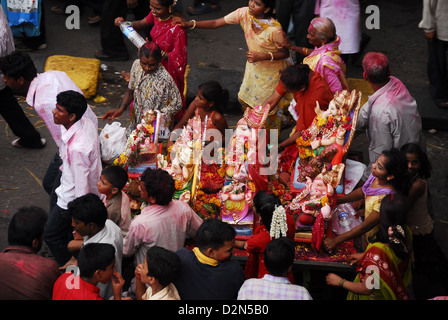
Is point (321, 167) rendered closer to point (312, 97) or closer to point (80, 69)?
point (312, 97)

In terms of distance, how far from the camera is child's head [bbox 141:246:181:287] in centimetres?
356

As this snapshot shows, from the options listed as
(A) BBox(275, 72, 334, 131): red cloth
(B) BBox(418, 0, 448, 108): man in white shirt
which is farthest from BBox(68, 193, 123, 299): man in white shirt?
(B) BBox(418, 0, 448, 108): man in white shirt

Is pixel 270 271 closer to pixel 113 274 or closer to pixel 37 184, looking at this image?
pixel 113 274

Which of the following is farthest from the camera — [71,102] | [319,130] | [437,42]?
[437,42]

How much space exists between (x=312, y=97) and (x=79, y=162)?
2126mm

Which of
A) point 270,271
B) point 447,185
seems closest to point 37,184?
point 270,271

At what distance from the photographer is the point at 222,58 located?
8.20m

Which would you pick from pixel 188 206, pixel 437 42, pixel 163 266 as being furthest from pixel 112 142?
pixel 437 42

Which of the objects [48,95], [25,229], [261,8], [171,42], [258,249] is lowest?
[258,249]

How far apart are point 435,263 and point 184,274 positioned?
211 centimetres

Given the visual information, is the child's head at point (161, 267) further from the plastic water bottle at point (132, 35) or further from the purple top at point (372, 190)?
the plastic water bottle at point (132, 35)

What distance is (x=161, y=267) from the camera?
3555 mm

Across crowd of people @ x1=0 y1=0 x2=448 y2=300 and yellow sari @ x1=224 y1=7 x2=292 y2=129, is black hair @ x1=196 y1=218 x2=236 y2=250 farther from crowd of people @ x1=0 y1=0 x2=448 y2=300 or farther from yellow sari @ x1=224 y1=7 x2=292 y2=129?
yellow sari @ x1=224 y1=7 x2=292 y2=129

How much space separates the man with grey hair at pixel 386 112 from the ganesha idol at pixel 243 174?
91cm
